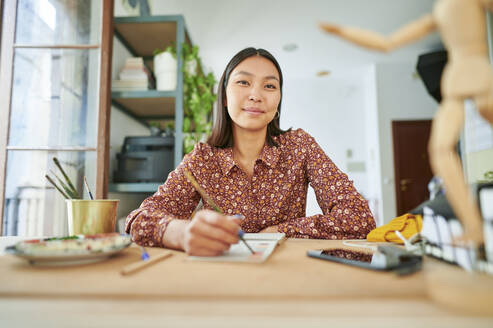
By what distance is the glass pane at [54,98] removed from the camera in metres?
1.59

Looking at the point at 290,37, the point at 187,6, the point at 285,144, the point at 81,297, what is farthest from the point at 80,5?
the point at 290,37

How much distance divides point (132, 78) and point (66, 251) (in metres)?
1.73

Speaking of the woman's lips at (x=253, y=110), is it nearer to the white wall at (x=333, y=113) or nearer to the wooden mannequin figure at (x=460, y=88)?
the wooden mannequin figure at (x=460, y=88)

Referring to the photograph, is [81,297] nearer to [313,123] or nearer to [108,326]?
[108,326]

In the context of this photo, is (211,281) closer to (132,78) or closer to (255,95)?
(255,95)

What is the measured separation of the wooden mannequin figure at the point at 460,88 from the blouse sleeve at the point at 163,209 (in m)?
0.60

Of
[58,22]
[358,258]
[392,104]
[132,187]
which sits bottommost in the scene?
[358,258]

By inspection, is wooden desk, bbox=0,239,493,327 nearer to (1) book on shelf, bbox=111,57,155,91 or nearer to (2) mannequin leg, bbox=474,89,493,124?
(2) mannequin leg, bbox=474,89,493,124

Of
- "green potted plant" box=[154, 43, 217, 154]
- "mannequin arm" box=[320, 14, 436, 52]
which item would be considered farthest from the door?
"mannequin arm" box=[320, 14, 436, 52]

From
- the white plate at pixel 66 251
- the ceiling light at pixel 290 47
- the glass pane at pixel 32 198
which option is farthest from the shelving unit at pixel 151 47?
the ceiling light at pixel 290 47

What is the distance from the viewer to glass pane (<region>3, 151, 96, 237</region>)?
1561mm

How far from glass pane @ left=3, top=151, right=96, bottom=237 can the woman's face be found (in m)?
1.10

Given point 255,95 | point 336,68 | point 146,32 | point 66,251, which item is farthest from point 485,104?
point 336,68

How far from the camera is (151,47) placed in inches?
92.9
